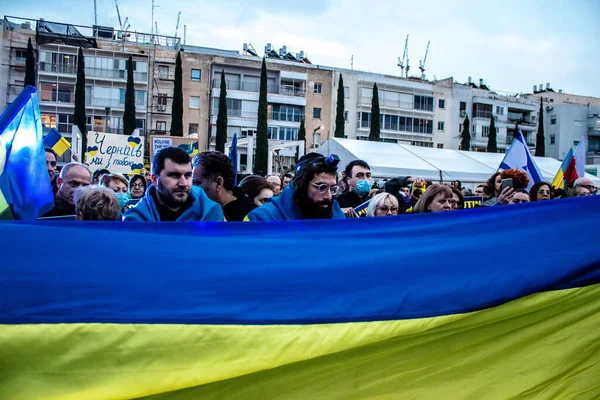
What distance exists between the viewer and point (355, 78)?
188ft

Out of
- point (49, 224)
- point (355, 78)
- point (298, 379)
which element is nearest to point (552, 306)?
point (298, 379)

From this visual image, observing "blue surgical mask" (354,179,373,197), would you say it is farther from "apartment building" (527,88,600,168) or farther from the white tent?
"apartment building" (527,88,600,168)

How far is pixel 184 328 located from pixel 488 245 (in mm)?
1359

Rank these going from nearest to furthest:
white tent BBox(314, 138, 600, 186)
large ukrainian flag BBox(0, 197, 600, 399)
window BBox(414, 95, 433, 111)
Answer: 1. large ukrainian flag BBox(0, 197, 600, 399)
2. white tent BBox(314, 138, 600, 186)
3. window BBox(414, 95, 433, 111)

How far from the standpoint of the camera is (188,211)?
3.47m

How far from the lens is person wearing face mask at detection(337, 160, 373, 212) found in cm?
633

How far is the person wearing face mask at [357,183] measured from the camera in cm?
633

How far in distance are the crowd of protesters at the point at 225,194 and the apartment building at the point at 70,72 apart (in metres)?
47.3

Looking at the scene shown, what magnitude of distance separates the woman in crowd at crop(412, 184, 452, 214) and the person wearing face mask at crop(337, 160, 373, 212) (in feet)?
4.88

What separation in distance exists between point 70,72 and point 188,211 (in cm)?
5258

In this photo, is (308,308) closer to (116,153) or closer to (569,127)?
(116,153)

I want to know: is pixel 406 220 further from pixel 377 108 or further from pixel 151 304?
pixel 377 108

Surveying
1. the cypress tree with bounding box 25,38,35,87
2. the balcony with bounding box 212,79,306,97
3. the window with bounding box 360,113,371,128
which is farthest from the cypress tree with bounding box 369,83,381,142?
the cypress tree with bounding box 25,38,35,87

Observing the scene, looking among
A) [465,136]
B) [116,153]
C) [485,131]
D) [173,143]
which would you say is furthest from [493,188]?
[485,131]
